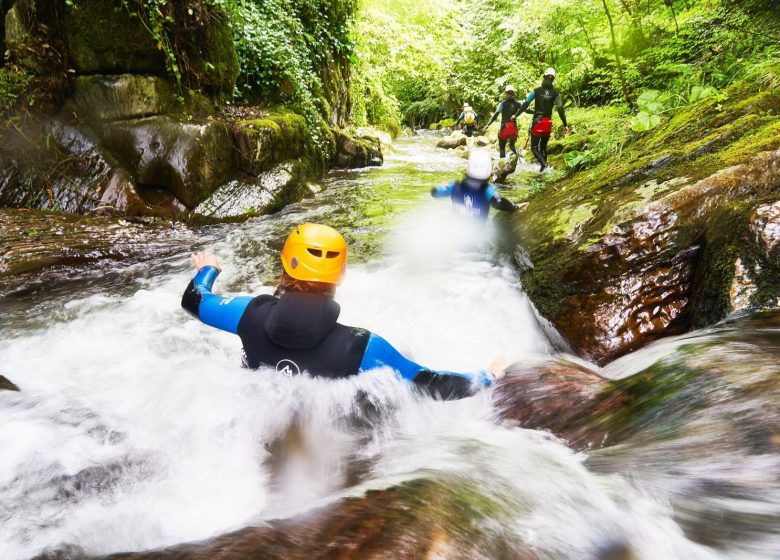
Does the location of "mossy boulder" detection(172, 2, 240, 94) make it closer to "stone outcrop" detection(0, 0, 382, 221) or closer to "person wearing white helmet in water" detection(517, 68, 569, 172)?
"stone outcrop" detection(0, 0, 382, 221)

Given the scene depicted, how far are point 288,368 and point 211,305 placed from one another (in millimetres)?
651

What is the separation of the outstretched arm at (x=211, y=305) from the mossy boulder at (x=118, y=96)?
19.0 feet

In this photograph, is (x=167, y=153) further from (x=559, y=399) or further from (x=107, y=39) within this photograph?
(x=559, y=399)

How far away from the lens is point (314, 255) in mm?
2168

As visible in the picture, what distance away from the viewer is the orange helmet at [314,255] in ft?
7.09

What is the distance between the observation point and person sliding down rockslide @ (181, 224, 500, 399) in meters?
2.17

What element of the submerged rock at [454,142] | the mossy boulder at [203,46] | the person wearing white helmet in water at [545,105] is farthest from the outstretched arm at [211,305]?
the submerged rock at [454,142]

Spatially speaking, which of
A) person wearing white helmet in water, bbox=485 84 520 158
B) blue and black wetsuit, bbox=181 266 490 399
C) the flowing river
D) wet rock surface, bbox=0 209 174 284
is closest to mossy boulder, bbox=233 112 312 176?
wet rock surface, bbox=0 209 174 284

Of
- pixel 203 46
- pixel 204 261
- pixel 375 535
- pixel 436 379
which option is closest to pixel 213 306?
pixel 204 261

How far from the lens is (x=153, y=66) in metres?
7.25

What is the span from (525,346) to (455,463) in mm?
2479

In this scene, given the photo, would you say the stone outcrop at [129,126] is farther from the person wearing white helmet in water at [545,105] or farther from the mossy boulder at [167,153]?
the person wearing white helmet in water at [545,105]

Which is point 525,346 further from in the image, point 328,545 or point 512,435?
point 328,545

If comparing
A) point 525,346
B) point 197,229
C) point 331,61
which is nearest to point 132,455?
point 525,346
